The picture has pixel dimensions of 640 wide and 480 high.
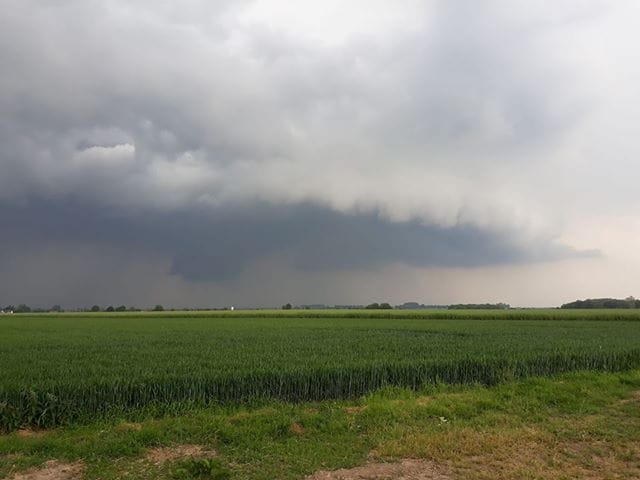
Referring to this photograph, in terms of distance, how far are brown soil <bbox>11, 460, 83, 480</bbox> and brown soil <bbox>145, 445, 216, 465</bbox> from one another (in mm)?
1214

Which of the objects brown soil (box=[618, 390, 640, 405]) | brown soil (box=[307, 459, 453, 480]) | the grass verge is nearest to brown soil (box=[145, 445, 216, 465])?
the grass verge

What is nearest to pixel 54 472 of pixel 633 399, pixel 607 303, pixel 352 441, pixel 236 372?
pixel 352 441

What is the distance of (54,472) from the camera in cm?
840

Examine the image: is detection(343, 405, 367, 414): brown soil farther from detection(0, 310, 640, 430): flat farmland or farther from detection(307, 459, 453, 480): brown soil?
detection(307, 459, 453, 480): brown soil

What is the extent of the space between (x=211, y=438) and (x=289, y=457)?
2031 mm

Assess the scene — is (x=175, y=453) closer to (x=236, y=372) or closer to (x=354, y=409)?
(x=236, y=372)

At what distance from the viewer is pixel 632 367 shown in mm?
23047

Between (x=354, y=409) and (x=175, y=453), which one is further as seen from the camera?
(x=354, y=409)

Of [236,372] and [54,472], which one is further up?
[236,372]

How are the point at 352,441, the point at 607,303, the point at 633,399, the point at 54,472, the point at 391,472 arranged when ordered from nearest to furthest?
the point at 391,472 < the point at 54,472 < the point at 352,441 < the point at 633,399 < the point at 607,303

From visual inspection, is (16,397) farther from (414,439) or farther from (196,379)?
(414,439)

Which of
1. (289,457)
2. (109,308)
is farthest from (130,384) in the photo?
(109,308)

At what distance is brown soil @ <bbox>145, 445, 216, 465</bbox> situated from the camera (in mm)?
9023

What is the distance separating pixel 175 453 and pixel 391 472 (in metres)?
4.17
